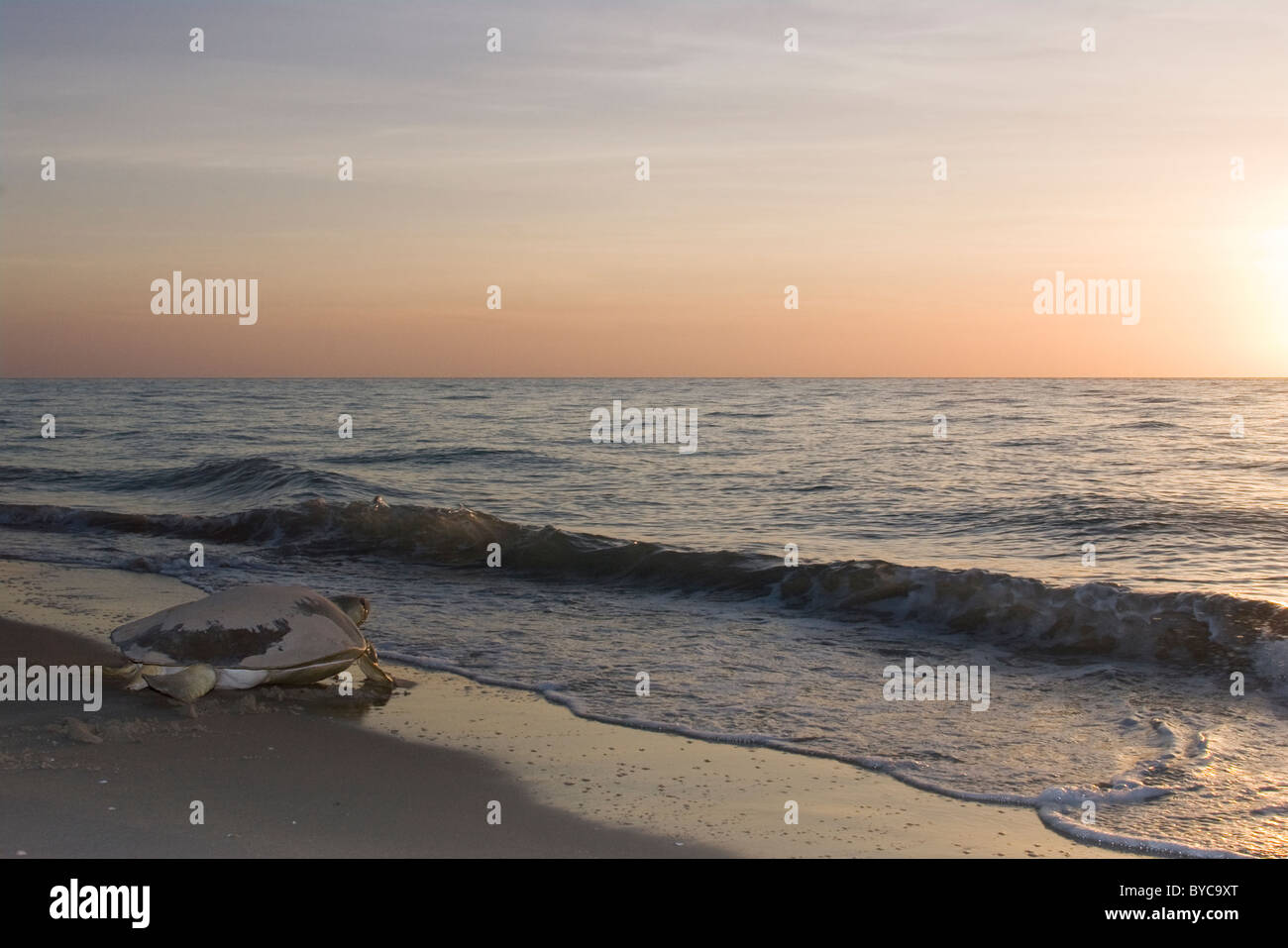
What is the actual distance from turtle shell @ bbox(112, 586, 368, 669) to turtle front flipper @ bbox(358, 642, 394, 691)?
137 mm

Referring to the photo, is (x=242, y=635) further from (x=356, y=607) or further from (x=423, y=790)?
(x=423, y=790)

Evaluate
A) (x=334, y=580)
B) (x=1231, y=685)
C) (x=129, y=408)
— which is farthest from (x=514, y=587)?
(x=129, y=408)

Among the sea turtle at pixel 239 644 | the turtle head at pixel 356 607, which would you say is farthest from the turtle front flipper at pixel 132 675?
the turtle head at pixel 356 607

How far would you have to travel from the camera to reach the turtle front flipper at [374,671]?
23.0ft

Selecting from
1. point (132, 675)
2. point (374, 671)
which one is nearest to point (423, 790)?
point (374, 671)

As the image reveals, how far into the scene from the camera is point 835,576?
1105 centimetres

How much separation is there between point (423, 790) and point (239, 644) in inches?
81.6

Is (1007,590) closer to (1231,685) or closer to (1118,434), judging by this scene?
(1231,685)

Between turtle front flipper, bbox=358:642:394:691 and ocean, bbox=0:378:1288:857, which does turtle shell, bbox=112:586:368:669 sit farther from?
ocean, bbox=0:378:1288:857

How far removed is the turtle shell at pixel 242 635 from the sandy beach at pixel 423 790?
28 cm

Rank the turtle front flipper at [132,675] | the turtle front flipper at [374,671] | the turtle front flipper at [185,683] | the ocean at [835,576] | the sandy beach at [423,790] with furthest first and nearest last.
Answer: the turtle front flipper at [374,671]
the turtle front flipper at [132,675]
the turtle front flipper at [185,683]
the ocean at [835,576]
the sandy beach at [423,790]

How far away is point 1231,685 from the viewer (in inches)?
304

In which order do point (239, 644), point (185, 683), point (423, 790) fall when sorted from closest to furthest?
point (423, 790) → point (185, 683) → point (239, 644)

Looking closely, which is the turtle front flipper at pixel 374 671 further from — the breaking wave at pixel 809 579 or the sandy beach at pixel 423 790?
the breaking wave at pixel 809 579
